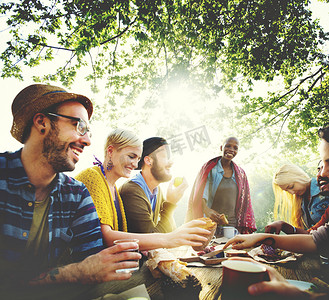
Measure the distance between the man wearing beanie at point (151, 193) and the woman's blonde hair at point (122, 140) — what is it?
0.47m

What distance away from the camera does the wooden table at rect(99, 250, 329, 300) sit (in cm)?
112

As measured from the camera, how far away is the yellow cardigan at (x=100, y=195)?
1821 millimetres

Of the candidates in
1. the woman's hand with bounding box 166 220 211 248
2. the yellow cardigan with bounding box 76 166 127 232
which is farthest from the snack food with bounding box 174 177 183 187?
the woman's hand with bounding box 166 220 211 248

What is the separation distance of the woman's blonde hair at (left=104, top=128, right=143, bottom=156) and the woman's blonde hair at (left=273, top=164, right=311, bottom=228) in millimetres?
2868

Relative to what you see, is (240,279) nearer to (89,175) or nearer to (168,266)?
(168,266)

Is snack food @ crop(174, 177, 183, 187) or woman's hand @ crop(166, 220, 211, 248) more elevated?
snack food @ crop(174, 177, 183, 187)

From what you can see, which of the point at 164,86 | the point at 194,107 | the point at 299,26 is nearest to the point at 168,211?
the point at 164,86

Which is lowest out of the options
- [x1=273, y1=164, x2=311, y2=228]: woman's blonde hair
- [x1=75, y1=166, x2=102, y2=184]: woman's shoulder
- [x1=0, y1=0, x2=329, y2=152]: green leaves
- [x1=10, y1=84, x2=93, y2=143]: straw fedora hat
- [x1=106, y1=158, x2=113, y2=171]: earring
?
[x1=273, y1=164, x2=311, y2=228]: woman's blonde hair

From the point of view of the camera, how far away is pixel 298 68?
22.1 feet

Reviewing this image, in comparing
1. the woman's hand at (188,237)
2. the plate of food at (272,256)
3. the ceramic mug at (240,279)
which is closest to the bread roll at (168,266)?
the woman's hand at (188,237)

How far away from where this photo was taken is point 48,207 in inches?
56.3

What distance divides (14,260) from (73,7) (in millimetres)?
4373

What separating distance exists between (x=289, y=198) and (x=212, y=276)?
3.15 metres

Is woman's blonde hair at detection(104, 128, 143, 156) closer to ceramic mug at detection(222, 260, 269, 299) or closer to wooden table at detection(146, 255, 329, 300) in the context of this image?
wooden table at detection(146, 255, 329, 300)
